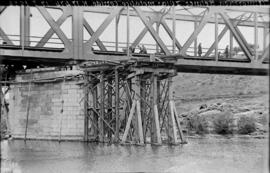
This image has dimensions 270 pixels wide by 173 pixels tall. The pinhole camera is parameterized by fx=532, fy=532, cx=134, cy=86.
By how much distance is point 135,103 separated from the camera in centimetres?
2759

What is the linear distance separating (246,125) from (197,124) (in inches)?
210

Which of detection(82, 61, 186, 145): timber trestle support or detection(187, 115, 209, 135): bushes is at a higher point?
detection(82, 61, 186, 145): timber trestle support

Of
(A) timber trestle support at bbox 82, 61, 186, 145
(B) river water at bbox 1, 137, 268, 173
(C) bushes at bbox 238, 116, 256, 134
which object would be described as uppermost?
(A) timber trestle support at bbox 82, 61, 186, 145

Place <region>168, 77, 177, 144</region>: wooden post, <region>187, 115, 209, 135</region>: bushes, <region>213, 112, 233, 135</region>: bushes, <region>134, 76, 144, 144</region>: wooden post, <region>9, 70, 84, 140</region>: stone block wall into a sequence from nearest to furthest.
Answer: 1. <region>134, 76, 144, 144</region>: wooden post
2. <region>168, 77, 177, 144</region>: wooden post
3. <region>9, 70, 84, 140</region>: stone block wall
4. <region>213, 112, 233, 135</region>: bushes
5. <region>187, 115, 209, 135</region>: bushes

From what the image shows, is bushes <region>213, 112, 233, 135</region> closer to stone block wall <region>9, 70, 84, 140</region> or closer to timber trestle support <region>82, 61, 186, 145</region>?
timber trestle support <region>82, 61, 186, 145</region>

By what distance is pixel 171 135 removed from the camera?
2933cm

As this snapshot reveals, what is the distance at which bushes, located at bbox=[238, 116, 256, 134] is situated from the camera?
43.3 meters

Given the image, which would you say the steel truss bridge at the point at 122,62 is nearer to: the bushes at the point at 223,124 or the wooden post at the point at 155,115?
the wooden post at the point at 155,115

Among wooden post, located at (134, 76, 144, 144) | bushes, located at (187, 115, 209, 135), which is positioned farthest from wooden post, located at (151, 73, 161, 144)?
bushes, located at (187, 115, 209, 135)

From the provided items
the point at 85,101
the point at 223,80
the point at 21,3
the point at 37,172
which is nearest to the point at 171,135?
the point at 85,101

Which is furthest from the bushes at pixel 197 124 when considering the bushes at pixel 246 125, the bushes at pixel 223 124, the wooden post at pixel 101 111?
the wooden post at pixel 101 111

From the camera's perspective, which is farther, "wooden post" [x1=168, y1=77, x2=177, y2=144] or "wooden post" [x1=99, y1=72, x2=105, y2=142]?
"wooden post" [x1=99, y1=72, x2=105, y2=142]

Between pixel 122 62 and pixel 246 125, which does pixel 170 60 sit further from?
pixel 246 125

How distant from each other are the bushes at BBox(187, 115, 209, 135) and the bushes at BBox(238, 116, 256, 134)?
10.6 ft
